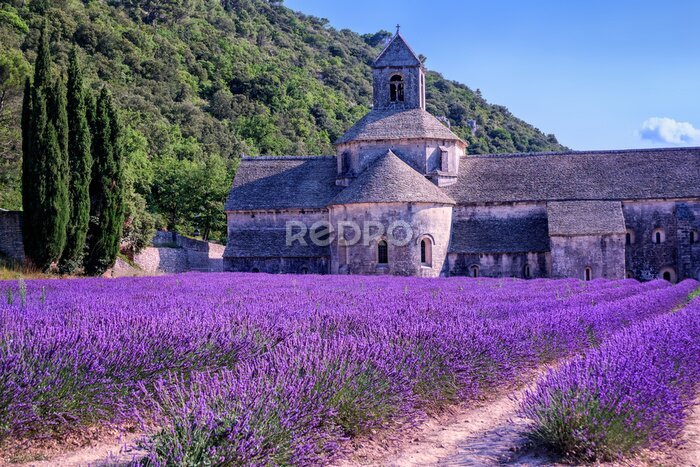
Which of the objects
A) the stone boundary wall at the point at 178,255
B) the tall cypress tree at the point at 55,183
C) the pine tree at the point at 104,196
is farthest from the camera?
the stone boundary wall at the point at 178,255

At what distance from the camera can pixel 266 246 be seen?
37.2 metres

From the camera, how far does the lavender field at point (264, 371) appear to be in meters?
5.00

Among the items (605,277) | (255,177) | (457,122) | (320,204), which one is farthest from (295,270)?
(457,122)

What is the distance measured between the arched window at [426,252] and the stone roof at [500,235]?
4.68 feet

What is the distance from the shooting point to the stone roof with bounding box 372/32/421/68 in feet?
133

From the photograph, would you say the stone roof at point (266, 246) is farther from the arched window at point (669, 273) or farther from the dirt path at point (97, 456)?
the dirt path at point (97, 456)

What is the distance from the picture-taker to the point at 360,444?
6215 mm

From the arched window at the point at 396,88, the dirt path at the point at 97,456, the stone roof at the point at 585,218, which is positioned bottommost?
the dirt path at the point at 97,456

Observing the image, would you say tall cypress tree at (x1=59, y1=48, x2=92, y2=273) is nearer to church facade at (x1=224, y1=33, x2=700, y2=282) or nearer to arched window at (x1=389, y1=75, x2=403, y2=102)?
church facade at (x1=224, y1=33, x2=700, y2=282)

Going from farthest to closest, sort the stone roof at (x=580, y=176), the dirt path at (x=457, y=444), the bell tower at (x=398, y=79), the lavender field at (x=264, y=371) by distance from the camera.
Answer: the bell tower at (x=398, y=79)
the stone roof at (x=580, y=176)
the dirt path at (x=457, y=444)
the lavender field at (x=264, y=371)

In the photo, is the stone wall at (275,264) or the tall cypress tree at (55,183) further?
the stone wall at (275,264)

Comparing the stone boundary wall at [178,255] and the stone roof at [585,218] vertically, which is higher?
the stone roof at [585,218]

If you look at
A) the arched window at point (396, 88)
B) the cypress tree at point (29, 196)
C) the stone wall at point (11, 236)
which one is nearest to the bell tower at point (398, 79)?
the arched window at point (396, 88)

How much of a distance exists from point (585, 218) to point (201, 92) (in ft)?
210
